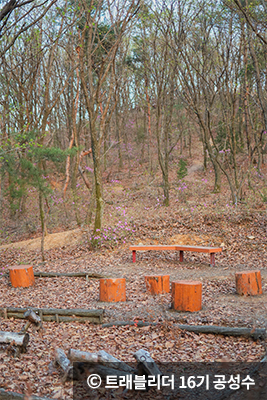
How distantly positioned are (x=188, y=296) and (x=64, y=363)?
234 centimetres

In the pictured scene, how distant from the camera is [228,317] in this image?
515 centimetres

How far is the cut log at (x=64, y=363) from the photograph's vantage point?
12.5ft

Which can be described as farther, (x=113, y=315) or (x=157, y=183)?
(x=157, y=183)

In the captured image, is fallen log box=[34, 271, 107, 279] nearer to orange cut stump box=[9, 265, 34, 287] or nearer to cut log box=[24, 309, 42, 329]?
orange cut stump box=[9, 265, 34, 287]

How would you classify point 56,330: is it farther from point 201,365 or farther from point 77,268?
point 77,268

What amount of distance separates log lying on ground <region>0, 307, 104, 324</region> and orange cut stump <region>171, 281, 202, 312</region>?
1217 millimetres

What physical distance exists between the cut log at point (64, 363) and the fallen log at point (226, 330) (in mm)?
1622

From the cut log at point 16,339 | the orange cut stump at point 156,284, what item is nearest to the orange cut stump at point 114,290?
the orange cut stump at point 156,284

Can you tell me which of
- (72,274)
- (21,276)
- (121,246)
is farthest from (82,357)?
(121,246)

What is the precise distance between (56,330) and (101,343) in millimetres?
902

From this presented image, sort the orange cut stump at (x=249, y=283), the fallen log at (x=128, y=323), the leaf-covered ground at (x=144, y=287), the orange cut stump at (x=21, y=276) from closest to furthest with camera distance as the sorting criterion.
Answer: the leaf-covered ground at (x=144, y=287), the fallen log at (x=128, y=323), the orange cut stump at (x=249, y=283), the orange cut stump at (x=21, y=276)

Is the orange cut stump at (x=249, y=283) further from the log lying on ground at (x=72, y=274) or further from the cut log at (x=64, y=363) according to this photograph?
the cut log at (x=64, y=363)

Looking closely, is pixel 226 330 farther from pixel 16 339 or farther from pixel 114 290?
pixel 16 339

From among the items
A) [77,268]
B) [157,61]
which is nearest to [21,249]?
[77,268]
